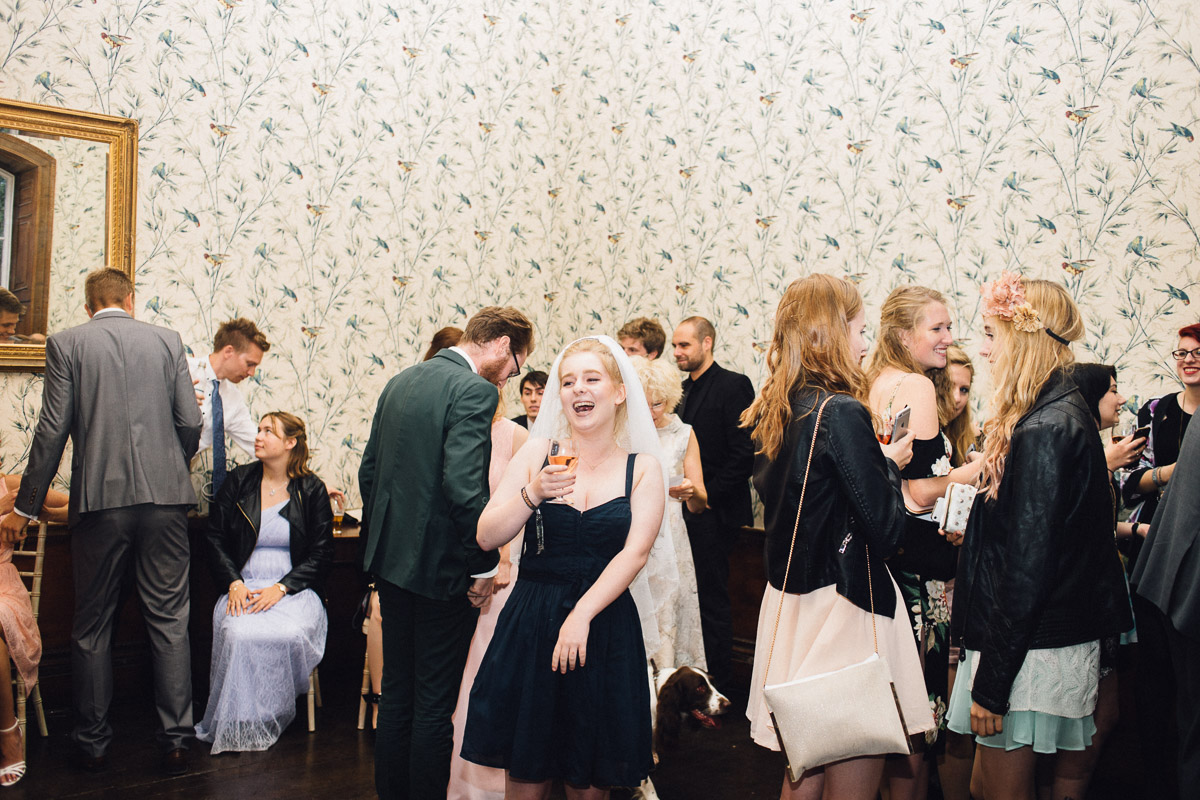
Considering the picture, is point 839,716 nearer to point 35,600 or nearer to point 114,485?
point 114,485

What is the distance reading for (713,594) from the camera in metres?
4.46

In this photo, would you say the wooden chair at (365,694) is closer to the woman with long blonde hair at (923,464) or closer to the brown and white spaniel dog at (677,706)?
the brown and white spaniel dog at (677,706)

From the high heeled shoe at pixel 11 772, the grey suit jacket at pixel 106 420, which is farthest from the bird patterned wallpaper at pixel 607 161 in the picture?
the high heeled shoe at pixel 11 772

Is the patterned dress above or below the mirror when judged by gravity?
below

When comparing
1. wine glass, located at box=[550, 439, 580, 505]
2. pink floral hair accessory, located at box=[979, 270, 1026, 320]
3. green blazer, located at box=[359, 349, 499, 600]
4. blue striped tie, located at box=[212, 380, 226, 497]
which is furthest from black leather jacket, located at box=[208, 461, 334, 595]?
pink floral hair accessory, located at box=[979, 270, 1026, 320]

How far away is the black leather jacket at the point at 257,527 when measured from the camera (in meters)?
4.12

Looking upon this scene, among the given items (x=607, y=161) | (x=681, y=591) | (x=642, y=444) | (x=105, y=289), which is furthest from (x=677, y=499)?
(x=607, y=161)

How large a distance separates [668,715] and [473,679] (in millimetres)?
705

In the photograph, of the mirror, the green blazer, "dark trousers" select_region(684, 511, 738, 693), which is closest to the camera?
the green blazer

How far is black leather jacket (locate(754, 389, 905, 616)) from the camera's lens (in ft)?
6.77

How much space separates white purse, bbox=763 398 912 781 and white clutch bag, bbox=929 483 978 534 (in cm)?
58

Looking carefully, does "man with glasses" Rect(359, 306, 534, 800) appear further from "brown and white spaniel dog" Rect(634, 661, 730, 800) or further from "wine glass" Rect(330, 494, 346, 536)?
"wine glass" Rect(330, 494, 346, 536)

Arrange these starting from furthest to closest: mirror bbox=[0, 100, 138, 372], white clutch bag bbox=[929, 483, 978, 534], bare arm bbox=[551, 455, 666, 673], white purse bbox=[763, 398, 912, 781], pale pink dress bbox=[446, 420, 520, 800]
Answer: mirror bbox=[0, 100, 138, 372], pale pink dress bbox=[446, 420, 520, 800], white clutch bag bbox=[929, 483, 978, 534], bare arm bbox=[551, 455, 666, 673], white purse bbox=[763, 398, 912, 781]

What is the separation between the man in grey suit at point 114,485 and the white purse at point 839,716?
2.67m
